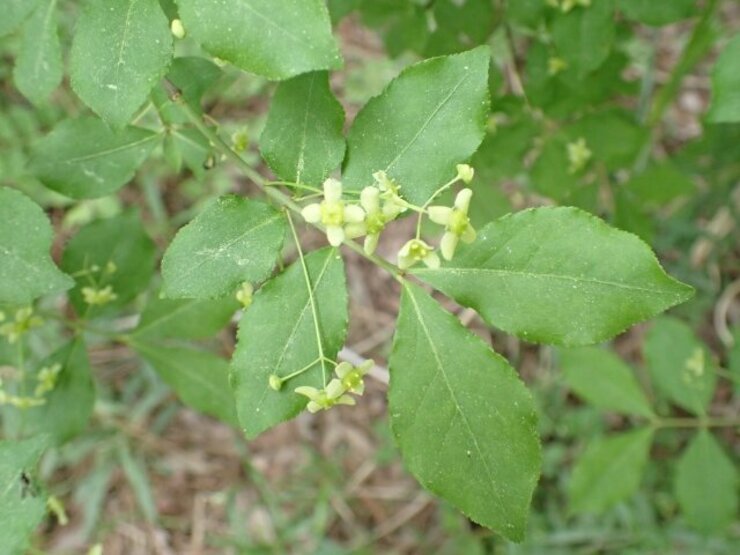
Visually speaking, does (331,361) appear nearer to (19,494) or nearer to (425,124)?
(425,124)

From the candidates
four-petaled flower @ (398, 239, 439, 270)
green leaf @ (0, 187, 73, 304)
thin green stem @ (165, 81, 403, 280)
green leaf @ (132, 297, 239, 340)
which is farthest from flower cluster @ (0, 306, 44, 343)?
four-petaled flower @ (398, 239, 439, 270)

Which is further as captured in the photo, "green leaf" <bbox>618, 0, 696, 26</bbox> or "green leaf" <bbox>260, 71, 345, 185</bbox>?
"green leaf" <bbox>618, 0, 696, 26</bbox>

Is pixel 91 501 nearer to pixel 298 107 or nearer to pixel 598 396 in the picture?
pixel 598 396

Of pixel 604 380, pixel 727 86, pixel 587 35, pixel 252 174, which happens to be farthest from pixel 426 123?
pixel 604 380

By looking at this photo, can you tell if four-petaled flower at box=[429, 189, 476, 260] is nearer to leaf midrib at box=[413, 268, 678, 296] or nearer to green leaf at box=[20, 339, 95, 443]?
leaf midrib at box=[413, 268, 678, 296]

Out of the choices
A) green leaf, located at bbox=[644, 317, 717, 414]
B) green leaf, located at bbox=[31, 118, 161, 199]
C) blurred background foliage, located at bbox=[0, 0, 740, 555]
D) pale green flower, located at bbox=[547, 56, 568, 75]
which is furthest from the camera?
green leaf, located at bbox=[644, 317, 717, 414]

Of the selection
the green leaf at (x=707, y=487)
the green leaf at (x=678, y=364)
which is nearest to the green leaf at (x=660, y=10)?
the green leaf at (x=678, y=364)
